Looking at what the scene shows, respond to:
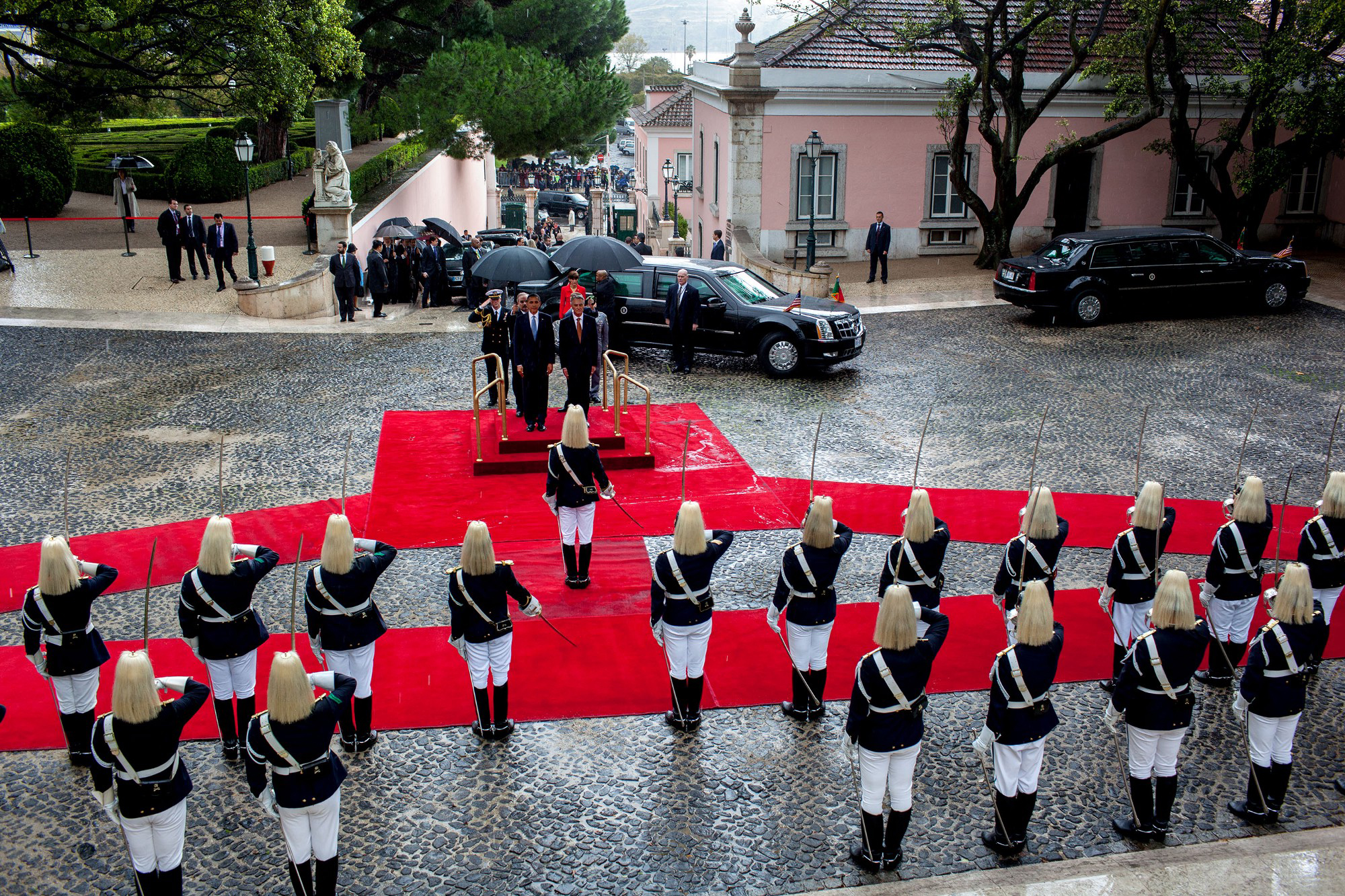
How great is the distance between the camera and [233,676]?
6.86 meters

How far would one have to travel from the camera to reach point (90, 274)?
21.4 metres

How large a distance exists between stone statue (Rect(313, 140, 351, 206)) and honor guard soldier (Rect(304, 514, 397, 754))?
18183mm

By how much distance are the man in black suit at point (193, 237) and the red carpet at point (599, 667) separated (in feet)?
47.4

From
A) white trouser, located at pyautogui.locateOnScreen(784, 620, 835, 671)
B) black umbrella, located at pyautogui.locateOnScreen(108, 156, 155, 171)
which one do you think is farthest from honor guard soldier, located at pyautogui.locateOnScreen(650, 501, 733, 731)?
black umbrella, located at pyautogui.locateOnScreen(108, 156, 155, 171)

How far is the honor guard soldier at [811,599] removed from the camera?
276 inches

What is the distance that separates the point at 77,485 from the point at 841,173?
1908cm

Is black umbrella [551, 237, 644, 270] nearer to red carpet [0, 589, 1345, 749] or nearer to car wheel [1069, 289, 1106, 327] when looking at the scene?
red carpet [0, 589, 1345, 749]

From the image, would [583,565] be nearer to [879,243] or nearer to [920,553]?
[920,553]

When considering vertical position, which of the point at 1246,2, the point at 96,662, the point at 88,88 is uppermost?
the point at 1246,2

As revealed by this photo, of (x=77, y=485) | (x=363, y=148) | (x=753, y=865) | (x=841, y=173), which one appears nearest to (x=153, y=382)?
(x=77, y=485)

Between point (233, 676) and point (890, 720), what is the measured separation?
4062 mm

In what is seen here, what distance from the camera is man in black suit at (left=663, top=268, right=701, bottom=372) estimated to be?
1589cm

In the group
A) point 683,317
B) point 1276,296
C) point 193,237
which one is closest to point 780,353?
point 683,317

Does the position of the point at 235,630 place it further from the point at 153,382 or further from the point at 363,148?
the point at 363,148
